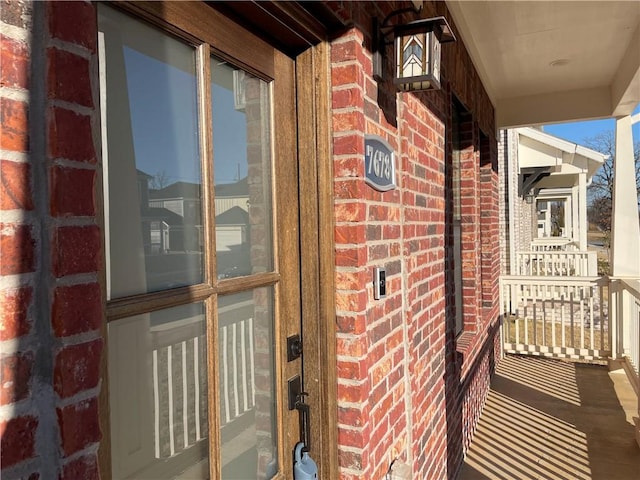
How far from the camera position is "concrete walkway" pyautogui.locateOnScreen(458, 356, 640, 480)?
3.50m

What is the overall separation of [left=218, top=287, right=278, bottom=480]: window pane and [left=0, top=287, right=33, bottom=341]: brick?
65cm

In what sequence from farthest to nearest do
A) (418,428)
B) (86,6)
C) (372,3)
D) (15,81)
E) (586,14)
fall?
(586,14) < (418,428) < (372,3) < (86,6) < (15,81)

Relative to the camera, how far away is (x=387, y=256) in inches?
78.8

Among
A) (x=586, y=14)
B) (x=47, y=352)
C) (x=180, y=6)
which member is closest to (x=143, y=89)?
(x=180, y=6)

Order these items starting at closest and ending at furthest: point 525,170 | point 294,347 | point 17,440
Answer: point 17,440 < point 294,347 < point 525,170

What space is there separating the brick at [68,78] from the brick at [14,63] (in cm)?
3

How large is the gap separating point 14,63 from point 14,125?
3.6 inches

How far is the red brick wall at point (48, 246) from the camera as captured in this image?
28.2 inches

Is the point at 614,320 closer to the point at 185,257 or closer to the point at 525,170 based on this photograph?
the point at 185,257

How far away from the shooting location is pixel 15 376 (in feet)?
2.35

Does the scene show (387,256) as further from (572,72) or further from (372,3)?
(572,72)

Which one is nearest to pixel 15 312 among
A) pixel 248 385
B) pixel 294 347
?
pixel 248 385

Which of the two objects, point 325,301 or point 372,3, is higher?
point 372,3

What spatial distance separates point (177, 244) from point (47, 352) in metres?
0.48
